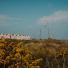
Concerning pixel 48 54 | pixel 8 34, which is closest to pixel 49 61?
pixel 48 54

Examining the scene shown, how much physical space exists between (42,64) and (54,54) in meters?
1.99

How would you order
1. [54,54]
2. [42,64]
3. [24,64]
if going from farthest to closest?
1. [54,54]
2. [42,64]
3. [24,64]

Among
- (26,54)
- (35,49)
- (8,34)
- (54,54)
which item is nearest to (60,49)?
(54,54)

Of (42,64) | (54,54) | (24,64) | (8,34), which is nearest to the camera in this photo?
(24,64)

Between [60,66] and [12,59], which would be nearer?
[12,59]

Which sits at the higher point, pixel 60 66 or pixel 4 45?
pixel 4 45

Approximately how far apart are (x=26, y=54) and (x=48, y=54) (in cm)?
408

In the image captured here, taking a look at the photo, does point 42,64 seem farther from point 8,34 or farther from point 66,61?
point 8,34

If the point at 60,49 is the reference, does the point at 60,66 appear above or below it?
below

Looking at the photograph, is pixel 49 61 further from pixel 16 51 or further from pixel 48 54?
pixel 16 51

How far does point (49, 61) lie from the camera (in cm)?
1956

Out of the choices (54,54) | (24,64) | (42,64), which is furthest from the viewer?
(54,54)

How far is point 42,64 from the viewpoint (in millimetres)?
18562

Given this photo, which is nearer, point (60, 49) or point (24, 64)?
point (24, 64)
